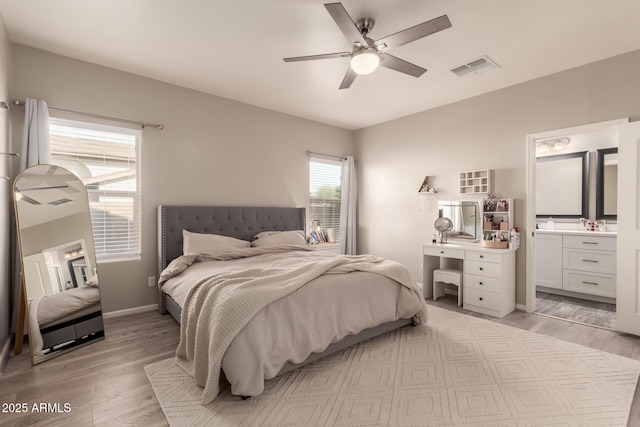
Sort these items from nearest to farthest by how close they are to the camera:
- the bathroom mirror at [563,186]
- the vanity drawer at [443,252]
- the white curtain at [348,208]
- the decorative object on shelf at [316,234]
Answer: the vanity drawer at [443,252]
the bathroom mirror at [563,186]
the decorative object on shelf at [316,234]
the white curtain at [348,208]

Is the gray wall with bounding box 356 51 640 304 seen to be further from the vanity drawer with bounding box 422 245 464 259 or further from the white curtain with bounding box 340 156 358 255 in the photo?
the vanity drawer with bounding box 422 245 464 259

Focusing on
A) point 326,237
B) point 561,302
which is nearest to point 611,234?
point 561,302

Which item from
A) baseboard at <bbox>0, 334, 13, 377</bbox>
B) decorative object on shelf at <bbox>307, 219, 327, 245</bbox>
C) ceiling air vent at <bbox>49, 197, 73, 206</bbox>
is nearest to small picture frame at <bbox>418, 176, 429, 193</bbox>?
decorative object on shelf at <bbox>307, 219, 327, 245</bbox>

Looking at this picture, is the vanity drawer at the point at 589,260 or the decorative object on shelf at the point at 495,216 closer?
the decorative object on shelf at the point at 495,216

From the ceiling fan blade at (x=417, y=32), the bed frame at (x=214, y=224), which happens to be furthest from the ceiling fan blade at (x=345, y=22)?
the bed frame at (x=214, y=224)

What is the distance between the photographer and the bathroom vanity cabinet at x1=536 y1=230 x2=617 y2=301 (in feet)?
13.0

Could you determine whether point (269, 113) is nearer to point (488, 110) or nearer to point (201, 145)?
point (201, 145)

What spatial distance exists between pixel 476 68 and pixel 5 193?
15.2ft

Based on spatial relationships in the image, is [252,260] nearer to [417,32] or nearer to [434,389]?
[434,389]

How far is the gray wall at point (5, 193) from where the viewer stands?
2479 millimetres

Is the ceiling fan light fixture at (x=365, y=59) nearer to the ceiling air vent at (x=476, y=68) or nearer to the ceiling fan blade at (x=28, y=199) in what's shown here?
the ceiling air vent at (x=476, y=68)

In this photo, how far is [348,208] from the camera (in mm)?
5523

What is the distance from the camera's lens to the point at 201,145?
13.1 ft

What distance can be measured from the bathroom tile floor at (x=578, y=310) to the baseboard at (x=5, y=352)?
5.17 metres
